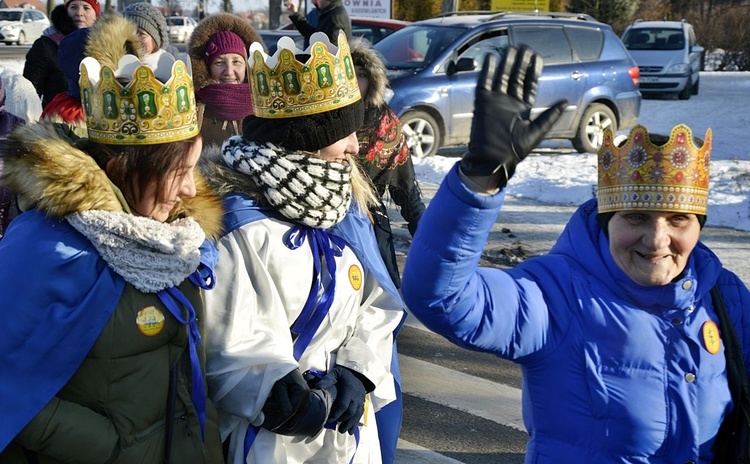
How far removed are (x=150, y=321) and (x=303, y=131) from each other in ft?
2.75

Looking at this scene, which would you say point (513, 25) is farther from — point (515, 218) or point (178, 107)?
point (178, 107)

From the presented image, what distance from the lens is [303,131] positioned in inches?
117

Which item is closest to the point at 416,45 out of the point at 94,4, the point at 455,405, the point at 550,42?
the point at 550,42

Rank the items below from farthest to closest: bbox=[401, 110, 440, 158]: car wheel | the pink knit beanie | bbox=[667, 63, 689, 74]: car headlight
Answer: bbox=[667, 63, 689, 74]: car headlight → bbox=[401, 110, 440, 158]: car wheel → the pink knit beanie

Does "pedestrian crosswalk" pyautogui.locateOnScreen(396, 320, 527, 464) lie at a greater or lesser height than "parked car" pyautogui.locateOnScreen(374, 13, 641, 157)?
lesser

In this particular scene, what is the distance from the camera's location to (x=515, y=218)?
10.2m

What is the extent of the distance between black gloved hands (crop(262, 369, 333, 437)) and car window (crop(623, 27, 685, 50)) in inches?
894

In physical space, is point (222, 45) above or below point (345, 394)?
above

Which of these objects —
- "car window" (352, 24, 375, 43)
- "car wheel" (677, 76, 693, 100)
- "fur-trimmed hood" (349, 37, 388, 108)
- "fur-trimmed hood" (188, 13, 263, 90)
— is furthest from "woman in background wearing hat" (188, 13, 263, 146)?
"car wheel" (677, 76, 693, 100)

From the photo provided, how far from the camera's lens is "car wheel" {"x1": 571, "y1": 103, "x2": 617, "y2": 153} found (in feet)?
46.5

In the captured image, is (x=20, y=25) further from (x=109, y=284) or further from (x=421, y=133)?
(x=109, y=284)

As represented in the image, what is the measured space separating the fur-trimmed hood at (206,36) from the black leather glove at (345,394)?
2.83m

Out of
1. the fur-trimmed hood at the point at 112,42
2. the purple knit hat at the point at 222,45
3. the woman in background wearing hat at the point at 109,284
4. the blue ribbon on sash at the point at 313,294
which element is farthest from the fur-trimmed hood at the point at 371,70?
the woman in background wearing hat at the point at 109,284

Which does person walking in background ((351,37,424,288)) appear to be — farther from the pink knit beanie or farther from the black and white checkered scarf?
the pink knit beanie
